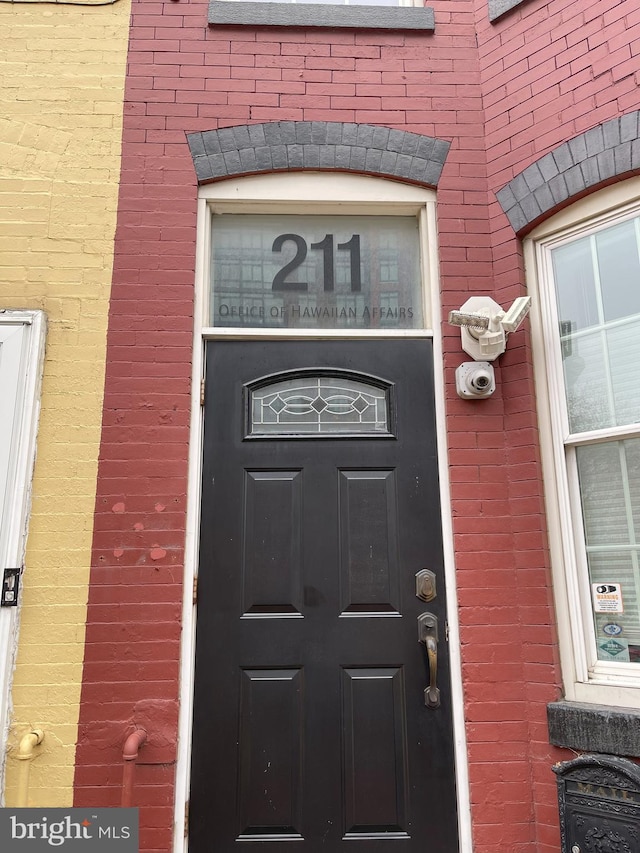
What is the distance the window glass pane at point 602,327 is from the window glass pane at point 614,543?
188 millimetres

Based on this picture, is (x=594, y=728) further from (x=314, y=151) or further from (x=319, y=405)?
(x=314, y=151)

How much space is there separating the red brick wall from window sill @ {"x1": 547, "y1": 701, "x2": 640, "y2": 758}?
0.09 m

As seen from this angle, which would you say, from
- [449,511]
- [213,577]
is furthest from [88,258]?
[449,511]

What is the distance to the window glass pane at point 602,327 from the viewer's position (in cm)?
307

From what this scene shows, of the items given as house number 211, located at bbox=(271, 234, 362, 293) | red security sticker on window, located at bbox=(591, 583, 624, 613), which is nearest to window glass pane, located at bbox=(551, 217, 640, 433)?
red security sticker on window, located at bbox=(591, 583, 624, 613)

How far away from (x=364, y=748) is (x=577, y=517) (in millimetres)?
1544

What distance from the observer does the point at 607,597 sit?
3004 mm

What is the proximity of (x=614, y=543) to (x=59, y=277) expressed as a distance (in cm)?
318

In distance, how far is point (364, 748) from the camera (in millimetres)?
3023

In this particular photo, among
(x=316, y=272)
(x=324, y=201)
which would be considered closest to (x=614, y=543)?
(x=316, y=272)

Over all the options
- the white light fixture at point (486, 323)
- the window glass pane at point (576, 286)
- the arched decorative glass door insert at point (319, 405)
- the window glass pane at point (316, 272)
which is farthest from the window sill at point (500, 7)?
the arched decorative glass door insert at point (319, 405)

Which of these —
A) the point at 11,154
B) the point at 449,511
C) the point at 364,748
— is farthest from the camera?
the point at 11,154

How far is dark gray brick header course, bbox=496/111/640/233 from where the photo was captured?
3.10 m

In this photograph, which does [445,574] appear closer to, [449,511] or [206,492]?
[449,511]
